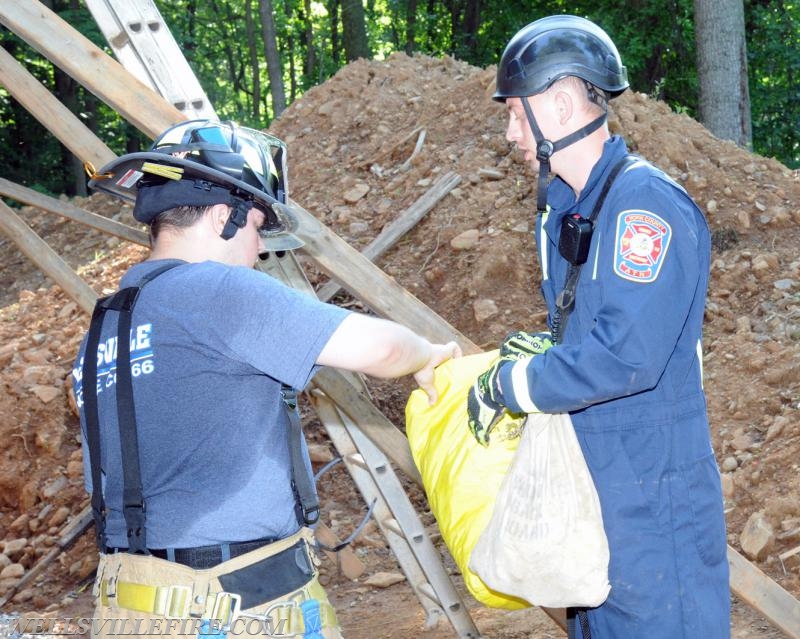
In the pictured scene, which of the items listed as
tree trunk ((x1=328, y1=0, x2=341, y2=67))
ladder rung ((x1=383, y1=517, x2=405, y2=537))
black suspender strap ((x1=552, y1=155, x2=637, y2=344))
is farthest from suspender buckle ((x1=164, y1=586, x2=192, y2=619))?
tree trunk ((x1=328, y1=0, x2=341, y2=67))

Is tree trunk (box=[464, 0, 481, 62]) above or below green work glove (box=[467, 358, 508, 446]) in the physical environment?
below

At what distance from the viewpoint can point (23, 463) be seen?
22.0 feet

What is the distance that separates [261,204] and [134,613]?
3.39ft

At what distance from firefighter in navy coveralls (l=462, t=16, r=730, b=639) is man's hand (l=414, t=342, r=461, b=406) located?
0.44ft

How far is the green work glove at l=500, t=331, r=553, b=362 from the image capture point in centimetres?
264

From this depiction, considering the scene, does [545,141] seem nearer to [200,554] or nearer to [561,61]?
[561,61]

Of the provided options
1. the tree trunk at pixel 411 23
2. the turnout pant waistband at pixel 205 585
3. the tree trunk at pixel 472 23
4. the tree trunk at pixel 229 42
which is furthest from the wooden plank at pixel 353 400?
the tree trunk at pixel 229 42

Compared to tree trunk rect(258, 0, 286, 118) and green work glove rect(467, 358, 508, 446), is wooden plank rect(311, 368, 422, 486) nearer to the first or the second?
green work glove rect(467, 358, 508, 446)

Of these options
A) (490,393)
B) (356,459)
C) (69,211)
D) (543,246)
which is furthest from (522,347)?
(69,211)

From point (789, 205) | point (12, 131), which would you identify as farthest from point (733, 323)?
point (12, 131)

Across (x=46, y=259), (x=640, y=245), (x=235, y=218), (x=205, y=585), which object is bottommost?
(x=46, y=259)

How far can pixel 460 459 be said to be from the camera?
2.72 m

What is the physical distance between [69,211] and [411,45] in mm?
17651

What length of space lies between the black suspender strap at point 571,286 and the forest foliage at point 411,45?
29.3 feet
